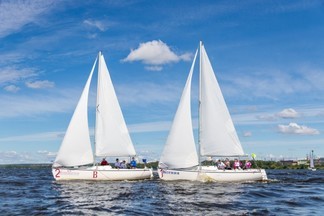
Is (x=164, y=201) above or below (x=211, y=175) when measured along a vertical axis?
below

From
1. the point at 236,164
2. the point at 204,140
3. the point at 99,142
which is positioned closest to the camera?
the point at 204,140

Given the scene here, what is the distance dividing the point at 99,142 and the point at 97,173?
403cm

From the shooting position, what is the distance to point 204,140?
47344 mm

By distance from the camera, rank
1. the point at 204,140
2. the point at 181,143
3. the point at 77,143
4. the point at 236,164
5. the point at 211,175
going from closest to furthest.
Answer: the point at 211,175 < the point at 181,143 < the point at 204,140 < the point at 236,164 < the point at 77,143

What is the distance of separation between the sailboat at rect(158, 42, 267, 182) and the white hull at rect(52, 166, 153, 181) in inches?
153

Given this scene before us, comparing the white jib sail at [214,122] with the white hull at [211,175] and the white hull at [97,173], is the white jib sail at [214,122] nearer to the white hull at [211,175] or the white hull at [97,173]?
the white hull at [211,175]

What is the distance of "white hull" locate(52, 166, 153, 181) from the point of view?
1906 inches

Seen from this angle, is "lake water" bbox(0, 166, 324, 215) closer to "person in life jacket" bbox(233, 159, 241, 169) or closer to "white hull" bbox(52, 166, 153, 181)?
"white hull" bbox(52, 166, 153, 181)

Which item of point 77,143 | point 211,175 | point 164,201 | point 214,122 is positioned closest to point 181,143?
point 214,122

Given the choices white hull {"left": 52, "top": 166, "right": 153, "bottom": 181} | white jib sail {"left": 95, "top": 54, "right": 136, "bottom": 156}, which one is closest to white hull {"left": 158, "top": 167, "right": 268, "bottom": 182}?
white hull {"left": 52, "top": 166, "right": 153, "bottom": 181}

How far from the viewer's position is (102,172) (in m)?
48.7

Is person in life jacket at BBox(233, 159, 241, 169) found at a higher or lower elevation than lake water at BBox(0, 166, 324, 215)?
higher

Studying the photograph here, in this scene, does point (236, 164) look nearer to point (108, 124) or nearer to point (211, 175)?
point (211, 175)

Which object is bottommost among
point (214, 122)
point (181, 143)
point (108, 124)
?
point (181, 143)
